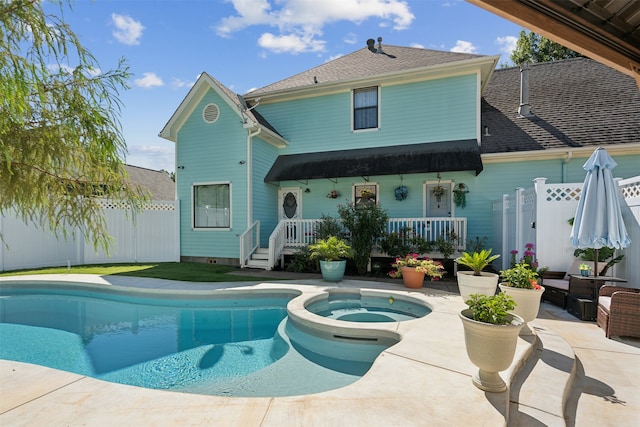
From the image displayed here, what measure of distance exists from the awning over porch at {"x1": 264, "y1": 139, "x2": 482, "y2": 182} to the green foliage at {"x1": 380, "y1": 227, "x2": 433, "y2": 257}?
7.12 ft

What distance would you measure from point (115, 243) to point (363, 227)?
8697mm

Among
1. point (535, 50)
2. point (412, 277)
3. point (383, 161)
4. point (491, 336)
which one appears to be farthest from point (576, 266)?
point (535, 50)

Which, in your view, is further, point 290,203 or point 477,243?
point 290,203

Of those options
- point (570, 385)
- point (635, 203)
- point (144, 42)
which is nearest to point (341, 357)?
point (570, 385)

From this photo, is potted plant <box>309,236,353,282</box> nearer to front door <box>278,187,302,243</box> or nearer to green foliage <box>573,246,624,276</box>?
front door <box>278,187,302,243</box>

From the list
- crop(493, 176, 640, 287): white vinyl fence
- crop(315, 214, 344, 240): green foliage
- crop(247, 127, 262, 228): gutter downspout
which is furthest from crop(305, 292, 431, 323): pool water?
crop(247, 127, 262, 228): gutter downspout

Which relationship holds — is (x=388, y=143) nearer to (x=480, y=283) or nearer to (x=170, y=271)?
(x=480, y=283)

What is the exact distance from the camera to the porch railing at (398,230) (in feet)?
30.5

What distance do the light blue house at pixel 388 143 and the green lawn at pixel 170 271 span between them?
92 cm

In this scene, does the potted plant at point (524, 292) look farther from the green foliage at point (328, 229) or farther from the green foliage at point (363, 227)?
the green foliage at point (328, 229)

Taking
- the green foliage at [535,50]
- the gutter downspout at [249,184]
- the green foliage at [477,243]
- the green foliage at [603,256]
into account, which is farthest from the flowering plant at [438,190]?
the green foliage at [535,50]

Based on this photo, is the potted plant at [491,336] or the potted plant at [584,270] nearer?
the potted plant at [491,336]

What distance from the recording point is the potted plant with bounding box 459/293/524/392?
100 inches

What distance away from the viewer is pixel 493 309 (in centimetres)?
265
